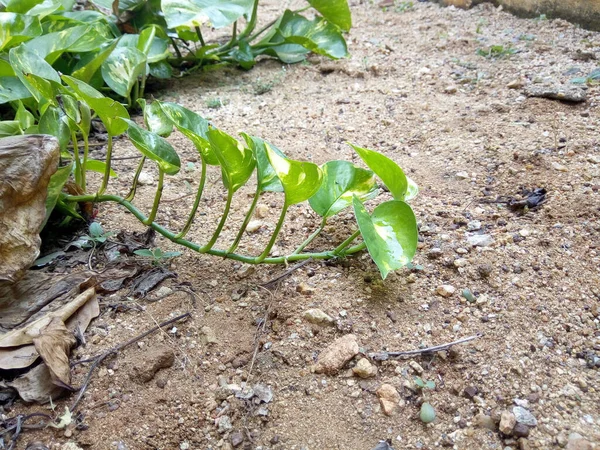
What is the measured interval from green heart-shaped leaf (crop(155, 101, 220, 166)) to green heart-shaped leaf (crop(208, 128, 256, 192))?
0.05 metres

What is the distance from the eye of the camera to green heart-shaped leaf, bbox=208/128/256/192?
87 centimetres

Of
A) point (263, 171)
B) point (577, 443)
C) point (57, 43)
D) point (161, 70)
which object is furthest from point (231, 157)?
point (161, 70)

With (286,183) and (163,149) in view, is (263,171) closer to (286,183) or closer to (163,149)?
(286,183)

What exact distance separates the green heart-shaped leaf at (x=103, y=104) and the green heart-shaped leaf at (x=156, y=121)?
108mm

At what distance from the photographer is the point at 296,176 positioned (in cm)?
89

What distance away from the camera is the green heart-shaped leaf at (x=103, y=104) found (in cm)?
93

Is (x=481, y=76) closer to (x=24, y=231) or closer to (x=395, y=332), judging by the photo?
(x=395, y=332)

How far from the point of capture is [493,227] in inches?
45.8

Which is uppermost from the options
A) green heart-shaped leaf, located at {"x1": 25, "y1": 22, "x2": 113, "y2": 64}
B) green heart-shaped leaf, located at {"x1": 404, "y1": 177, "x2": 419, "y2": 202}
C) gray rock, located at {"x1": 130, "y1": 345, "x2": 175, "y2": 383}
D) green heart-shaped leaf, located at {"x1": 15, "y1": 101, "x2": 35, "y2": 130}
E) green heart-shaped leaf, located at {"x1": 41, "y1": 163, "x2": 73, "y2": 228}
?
green heart-shaped leaf, located at {"x1": 25, "y1": 22, "x2": 113, "y2": 64}

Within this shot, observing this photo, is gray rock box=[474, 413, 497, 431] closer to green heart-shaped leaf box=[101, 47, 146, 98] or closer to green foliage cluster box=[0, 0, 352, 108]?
green foliage cluster box=[0, 0, 352, 108]

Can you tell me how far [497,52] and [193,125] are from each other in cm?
149

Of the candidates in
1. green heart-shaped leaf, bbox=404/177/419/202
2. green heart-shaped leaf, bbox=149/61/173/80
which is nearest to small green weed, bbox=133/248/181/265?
green heart-shaped leaf, bbox=404/177/419/202

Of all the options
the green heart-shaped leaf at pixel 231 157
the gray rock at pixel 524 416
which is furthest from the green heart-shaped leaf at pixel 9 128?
the gray rock at pixel 524 416

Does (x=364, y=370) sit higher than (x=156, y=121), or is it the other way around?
(x=156, y=121)
